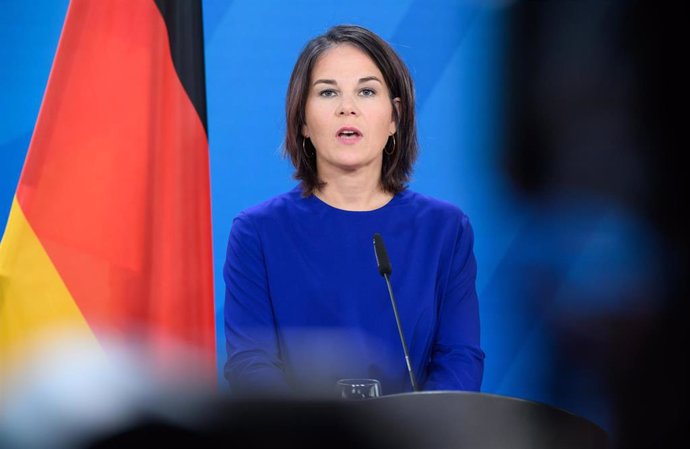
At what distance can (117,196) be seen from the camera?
1.52 m

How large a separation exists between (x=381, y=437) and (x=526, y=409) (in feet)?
0.36

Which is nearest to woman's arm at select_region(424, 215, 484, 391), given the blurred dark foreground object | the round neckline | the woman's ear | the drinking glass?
the round neckline

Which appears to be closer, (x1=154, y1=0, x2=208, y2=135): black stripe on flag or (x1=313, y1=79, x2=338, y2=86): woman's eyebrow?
(x1=313, y1=79, x2=338, y2=86): woman's eyebrow

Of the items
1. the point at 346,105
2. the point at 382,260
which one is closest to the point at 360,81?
the point at 346,105

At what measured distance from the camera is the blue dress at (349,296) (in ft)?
4.39

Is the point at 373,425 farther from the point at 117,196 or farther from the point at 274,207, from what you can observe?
the point at 117,196

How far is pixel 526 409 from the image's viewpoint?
522 millimetres

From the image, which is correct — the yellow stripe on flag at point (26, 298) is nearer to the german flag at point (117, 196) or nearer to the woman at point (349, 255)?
the german flag at point (117, 196)

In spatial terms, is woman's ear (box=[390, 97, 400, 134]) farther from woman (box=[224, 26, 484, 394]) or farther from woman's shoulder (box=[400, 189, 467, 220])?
woman's shoulder (box=[400, 189, 467, 220])

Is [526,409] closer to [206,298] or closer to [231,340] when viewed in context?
[231,340]

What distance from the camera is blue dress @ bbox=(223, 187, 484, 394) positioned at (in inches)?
52.6

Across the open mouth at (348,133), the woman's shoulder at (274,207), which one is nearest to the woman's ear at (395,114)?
the open mouth at (348,133)

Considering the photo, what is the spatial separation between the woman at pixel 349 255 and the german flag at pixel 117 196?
7.7 inches

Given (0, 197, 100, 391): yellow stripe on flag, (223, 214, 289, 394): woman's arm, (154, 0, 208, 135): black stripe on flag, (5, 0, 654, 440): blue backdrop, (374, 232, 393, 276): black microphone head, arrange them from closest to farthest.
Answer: (374, 232, 393, 276): black microphone head, (223, 214, 289, 394): woman's arm, (0, 197, 100, 391): yellow stripe on flag, (154, 0, 208, 135): black stripe on flag, (5, 0, 654, 440): blue backdrop
